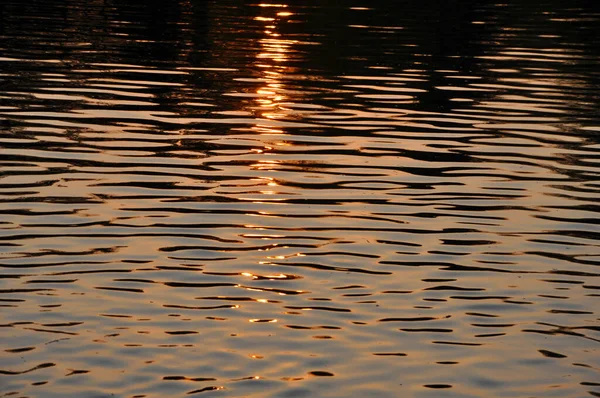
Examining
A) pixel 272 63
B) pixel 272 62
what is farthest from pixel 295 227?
pixel 272 62

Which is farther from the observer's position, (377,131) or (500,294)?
(377,131)

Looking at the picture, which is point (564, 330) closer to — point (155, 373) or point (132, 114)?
point (155, 373)

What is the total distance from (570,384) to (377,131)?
12.4 metres

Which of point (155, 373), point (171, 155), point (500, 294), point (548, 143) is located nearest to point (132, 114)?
point (171, 155)

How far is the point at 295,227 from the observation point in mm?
16094

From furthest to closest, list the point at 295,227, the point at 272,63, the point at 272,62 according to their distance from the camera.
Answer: the point at 272,62 < the point at 272,63 < the point at 295,227

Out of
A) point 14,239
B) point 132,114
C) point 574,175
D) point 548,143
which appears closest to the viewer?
point 14,239

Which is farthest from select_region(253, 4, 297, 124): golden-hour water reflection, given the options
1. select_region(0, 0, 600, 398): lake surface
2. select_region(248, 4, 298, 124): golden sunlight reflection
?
select_region(0, 0, 600, 398): lake surface

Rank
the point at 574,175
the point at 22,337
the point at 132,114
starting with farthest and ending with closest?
the point at 132,114, the point at 574,175, the point at 22,337

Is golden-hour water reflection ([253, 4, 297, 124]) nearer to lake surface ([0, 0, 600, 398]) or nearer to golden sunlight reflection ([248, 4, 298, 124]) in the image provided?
golden sunlight reflection ([248, 4, 298, 124])

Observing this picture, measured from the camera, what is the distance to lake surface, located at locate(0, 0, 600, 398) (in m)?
11.4

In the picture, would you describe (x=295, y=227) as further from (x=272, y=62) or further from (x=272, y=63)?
(x=272, y=62)

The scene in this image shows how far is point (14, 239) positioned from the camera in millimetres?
15047

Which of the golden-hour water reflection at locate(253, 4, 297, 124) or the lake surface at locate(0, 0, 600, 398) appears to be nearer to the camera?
the lake surface at locate(0, 0, 600, 398)
